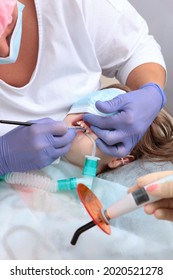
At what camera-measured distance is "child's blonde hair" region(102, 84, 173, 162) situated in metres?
1.51

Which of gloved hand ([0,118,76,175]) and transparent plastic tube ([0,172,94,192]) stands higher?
gloved hand ([0,118,76,175])

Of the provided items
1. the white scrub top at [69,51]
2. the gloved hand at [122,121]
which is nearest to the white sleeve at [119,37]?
the white scrub top at [69,51]

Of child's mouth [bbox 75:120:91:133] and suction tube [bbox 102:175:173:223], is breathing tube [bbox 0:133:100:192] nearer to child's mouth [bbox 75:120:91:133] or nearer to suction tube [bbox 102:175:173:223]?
child's mouth [bbox 75:120:91:133]

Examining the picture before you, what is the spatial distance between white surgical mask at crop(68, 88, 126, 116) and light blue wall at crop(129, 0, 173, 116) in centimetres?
70

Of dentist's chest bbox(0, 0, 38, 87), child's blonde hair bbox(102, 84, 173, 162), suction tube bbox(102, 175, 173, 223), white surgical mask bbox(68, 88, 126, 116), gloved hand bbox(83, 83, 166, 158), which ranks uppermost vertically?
dentist's chest bbox(0, 0, 38, 87)

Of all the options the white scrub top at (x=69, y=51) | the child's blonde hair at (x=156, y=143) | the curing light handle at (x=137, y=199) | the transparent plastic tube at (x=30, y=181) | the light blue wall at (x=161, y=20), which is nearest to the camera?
the curing light handle at (x=137, y=199)

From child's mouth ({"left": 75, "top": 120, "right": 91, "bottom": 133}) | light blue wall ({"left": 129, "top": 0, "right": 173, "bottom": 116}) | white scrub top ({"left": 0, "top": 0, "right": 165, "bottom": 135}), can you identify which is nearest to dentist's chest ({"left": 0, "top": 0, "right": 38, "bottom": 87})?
white scrub top ({"left": 0, "top": 0, "right": 165, "bottom": 135})

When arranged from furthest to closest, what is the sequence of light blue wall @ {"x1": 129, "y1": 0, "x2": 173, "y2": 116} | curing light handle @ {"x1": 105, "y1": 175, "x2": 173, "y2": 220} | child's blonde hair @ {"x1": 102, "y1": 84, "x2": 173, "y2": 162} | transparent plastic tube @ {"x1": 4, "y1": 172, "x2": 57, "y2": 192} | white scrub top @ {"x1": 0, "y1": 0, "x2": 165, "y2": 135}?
light blue wall @ {"x1": 129, "y1": 0, "x2": 173, "y2": 116} → child's blonde hair @ {"x1": 102, "y1": 84, "x2": 173, "y2": 162} → white scrub top @ {"x1": 0, "y1": 0, "x2": 165, "y2": 135} → transparent plastic tube @ {"x1": 4, "y1": 172, "x2": 57, "y2": 192} → curing light handle @ {"x1": 105, "y1": 175, "x2": 173, "y2": 220}

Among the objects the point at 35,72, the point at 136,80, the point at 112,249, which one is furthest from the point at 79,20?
the point at 112,249

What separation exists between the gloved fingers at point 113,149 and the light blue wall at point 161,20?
0.84 meters

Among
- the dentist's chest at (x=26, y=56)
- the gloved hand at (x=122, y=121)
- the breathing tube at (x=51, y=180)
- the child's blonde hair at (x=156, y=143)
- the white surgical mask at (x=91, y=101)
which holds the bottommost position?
the child's blonde hair at (x=156, y=143)

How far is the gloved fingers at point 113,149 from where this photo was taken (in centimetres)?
132

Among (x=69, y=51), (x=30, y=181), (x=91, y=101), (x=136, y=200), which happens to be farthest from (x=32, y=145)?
(x=136, y=200)

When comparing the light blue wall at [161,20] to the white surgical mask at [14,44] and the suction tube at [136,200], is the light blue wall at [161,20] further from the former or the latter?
the suction tube at [136,200]
